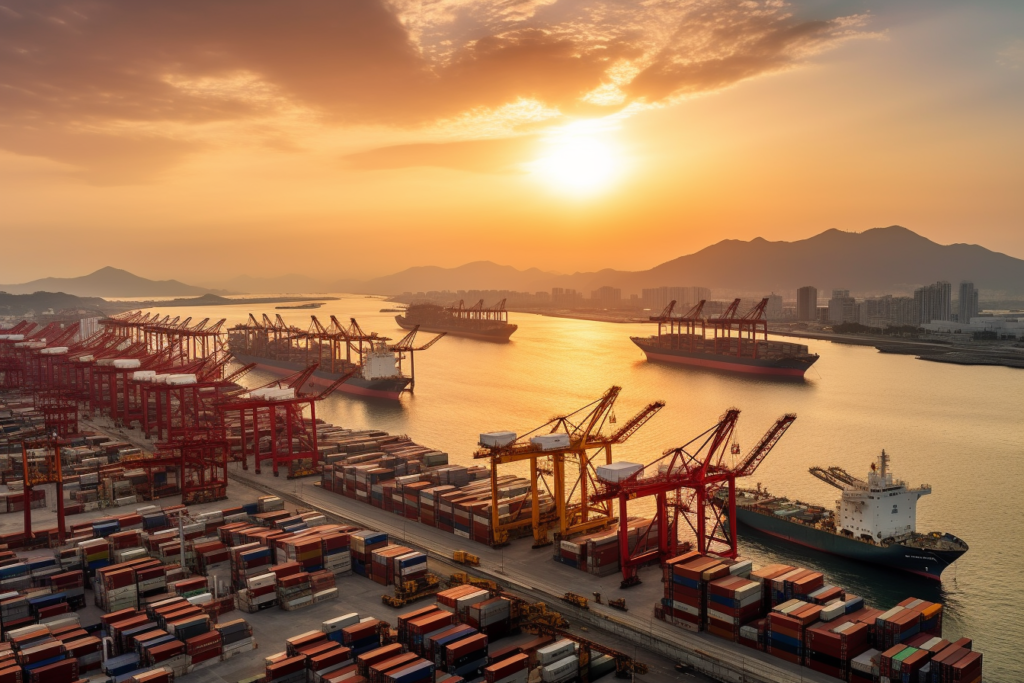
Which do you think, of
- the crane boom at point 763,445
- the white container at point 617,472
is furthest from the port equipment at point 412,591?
the crane boom at point 763,445

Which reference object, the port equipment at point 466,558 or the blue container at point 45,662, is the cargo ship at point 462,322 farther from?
the blue container at point 45,662

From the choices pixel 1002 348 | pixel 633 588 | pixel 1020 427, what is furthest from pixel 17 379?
pixel 1002 348

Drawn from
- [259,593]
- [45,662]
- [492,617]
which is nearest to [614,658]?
[492,617]

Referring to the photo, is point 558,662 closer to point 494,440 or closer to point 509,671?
point 509,671

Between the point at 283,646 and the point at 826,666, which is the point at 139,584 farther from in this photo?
the point at 826,666

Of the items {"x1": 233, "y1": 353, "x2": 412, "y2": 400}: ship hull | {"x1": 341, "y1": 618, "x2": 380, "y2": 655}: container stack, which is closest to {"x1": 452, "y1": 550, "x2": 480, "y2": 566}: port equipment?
{"x1": 341, "y1": 618, "x2": 380, "y2": 655}: container stack

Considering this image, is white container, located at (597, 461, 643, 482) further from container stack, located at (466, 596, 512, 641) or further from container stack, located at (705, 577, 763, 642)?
container stack, located at (466, 596, 512, 641)
